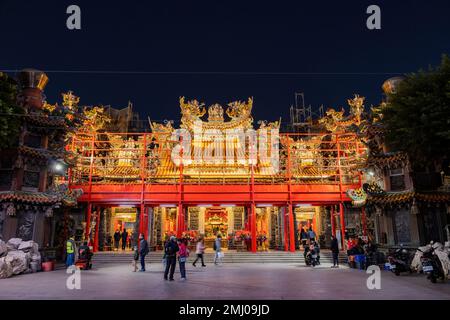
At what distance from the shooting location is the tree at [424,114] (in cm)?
1058

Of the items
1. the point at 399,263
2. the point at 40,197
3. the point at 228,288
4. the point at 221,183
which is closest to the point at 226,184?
the point at 221,183

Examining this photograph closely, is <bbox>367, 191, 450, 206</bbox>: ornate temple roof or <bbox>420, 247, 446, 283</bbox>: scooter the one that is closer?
<bbox>420, 247, 446, 283</bbox>: scooter

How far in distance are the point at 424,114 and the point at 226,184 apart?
14.3m

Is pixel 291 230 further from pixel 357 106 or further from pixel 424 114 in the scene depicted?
pixel 424 114

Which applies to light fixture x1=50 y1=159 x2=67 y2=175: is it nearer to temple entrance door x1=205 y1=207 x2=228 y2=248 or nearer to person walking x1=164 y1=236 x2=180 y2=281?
person walking x1=164 y1=236 x2=180 y2=281

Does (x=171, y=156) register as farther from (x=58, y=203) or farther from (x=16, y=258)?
(x=16, y=258)

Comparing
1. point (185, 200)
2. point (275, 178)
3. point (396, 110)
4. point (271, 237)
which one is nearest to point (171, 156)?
point (185, 200)

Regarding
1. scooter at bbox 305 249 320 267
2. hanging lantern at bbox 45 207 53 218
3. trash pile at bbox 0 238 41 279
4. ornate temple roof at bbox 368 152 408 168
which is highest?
ornate temple roof at bbox 368 152 408 168

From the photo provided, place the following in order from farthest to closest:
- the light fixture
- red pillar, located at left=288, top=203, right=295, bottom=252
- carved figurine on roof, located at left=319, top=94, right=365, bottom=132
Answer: carved figurine on roof, located at left=319, top=94, right=365, bottom=132 → red pillar, located at left=288, top=203, right=295, bottom=252 → the light fixture

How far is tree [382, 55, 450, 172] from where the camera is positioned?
34.7 ft

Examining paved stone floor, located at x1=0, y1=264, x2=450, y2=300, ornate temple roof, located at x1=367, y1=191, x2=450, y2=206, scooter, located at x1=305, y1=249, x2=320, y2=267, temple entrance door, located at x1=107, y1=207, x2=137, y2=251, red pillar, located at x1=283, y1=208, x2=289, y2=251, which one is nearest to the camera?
paved stone floor, located at x1=0, y1=264, x2=450, y2=300

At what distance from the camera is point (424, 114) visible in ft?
34.5

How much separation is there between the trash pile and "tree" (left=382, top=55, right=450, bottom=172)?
15148 mm

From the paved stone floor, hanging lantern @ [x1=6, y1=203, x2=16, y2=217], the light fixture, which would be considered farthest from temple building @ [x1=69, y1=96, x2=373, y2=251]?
the paved stone floor
